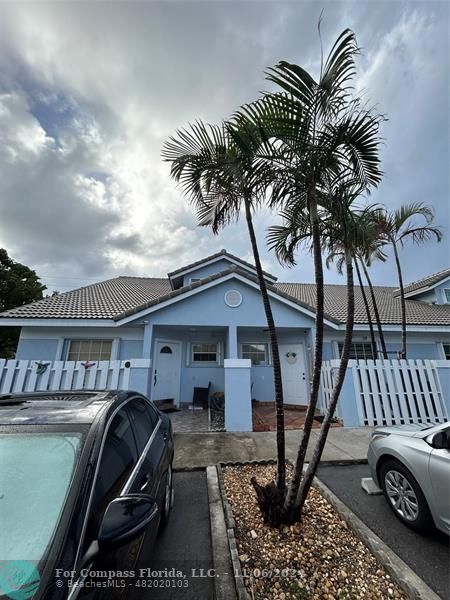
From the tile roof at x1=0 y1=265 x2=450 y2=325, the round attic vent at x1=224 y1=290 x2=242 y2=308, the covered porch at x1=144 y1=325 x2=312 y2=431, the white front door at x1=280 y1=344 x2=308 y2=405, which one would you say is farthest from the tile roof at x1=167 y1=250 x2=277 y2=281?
the white front door at x1=280 y1=344 x2=308 y2=405

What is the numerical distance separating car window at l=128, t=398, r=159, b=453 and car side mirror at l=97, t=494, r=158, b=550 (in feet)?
2.87

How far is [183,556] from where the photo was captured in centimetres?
233

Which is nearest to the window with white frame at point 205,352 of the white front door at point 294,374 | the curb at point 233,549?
the white front door at point 294,374

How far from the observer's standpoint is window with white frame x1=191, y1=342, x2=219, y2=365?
9844 mm

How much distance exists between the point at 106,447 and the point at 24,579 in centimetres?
69

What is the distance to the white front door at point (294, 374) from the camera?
364 inches

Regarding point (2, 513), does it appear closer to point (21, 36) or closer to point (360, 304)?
point (21, 36)

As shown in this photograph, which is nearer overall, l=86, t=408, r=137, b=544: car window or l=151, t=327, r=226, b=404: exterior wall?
l=86, t=408, r=137, b=544: car window

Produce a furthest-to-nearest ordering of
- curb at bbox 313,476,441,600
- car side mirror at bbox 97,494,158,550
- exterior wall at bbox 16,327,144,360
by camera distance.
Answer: exterior wall at bbox 16,327,144,360, curb at bbox 313,476,441,600, car side mirror at bbox 97,494,158,550

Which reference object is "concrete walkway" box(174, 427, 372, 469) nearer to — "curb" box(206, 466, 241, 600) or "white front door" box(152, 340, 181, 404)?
"curb" box(206, 466, 241, 600)

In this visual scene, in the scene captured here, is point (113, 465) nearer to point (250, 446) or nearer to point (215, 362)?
point (250, 446)

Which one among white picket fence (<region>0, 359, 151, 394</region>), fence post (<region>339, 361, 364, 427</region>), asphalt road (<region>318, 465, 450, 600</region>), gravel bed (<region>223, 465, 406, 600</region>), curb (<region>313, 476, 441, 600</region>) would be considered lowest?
asphalt road (<region>318, 465, 450, 600</region>)

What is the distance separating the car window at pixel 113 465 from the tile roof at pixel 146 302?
5745mm

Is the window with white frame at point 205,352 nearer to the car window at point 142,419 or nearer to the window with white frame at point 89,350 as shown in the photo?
the window with white frame at point 89,350
